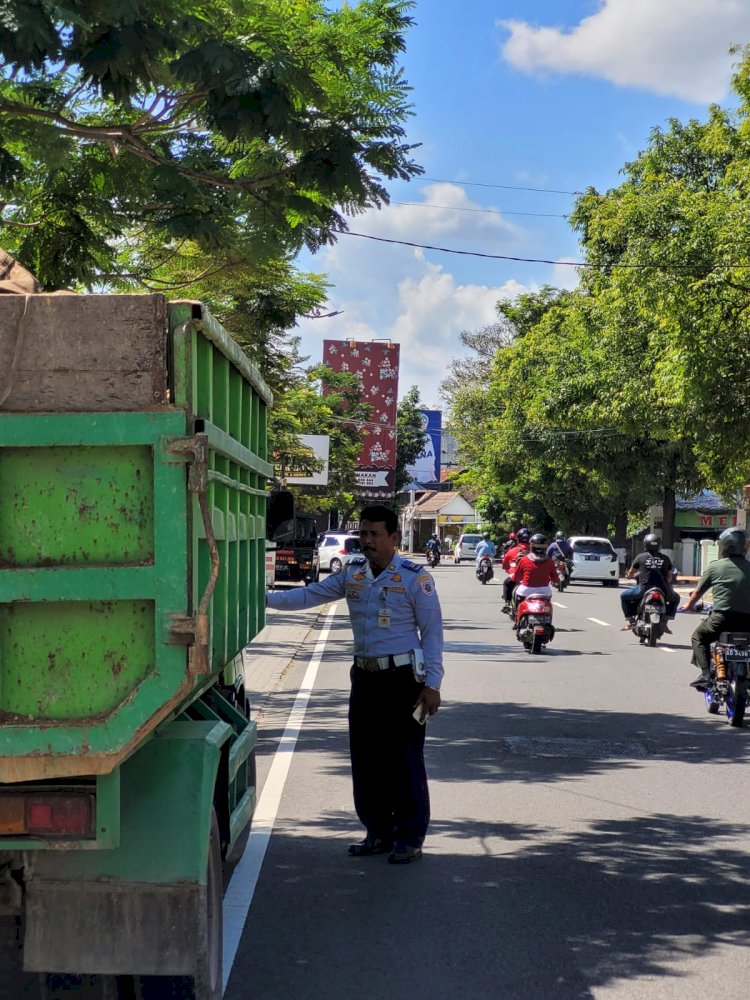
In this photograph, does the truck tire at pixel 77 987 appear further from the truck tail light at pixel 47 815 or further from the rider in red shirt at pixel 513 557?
the rider in red shirt at pixel 513 557

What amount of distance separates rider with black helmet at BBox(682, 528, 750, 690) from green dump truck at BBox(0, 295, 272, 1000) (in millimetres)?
8924

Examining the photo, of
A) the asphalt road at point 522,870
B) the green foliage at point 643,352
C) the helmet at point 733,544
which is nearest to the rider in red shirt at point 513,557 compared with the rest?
the green foliage at point 643,352

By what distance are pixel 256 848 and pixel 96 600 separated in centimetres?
384

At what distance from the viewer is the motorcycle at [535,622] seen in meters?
18.5

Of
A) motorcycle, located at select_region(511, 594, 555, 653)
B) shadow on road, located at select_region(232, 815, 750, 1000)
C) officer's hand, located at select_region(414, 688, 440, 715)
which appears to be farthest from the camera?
motorcycle, located at select_region(511, 594, 555, 653)

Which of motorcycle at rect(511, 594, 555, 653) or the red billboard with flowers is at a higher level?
the red billboard with flowers

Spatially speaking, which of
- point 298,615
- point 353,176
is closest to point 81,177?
point 353,176

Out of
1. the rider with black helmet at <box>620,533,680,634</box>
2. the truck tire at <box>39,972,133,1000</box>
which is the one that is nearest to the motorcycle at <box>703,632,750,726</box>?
the rider with black helmet at <box>620,533,680,634</box>

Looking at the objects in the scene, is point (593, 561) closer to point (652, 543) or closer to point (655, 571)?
point (655, 571)

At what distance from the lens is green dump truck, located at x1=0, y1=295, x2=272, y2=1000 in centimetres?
349

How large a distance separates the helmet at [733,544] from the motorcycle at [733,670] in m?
0.80

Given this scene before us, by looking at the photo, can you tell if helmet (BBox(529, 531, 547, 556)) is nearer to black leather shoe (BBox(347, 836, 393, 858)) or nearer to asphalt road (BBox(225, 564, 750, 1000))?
asphalt road (BBox(225, 564, 750, 1000))

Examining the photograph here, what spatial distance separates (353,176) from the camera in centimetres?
807

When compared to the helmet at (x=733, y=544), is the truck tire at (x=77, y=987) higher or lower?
lower
